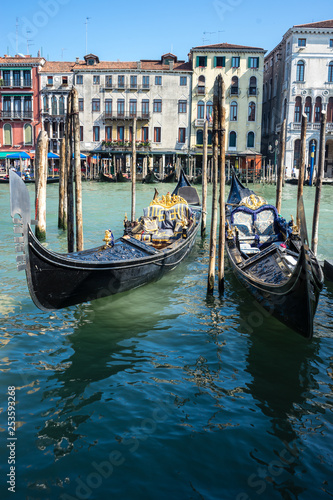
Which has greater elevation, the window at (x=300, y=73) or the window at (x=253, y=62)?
the window at (x=253, y=62)

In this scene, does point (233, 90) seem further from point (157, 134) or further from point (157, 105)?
point (157, 134)

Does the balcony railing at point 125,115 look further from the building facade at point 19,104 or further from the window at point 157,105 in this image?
the building facade at point 19,104

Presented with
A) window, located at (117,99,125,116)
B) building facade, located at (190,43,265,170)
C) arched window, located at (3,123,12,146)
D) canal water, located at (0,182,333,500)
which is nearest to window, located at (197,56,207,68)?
building facade, located at (190,43,265,170)

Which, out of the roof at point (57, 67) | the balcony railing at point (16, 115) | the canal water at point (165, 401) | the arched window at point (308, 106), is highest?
the roof at point (57, 67)

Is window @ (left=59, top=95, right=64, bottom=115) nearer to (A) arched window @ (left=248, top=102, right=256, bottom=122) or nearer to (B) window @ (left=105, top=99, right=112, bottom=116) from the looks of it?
(B) window @ (left=105, top=99, right=112, bottom=116)

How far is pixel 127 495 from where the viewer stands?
2.51 m

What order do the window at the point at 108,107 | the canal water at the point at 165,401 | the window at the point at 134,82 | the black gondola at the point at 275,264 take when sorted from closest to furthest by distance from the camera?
the canal water at the point at 165,401
the black gondola at the point at 275,264
the window at the point at 134,82
the window at the point at 108,107

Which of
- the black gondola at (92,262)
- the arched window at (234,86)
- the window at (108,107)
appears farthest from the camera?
the window at (108,107)

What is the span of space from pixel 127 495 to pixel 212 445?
0.65 m

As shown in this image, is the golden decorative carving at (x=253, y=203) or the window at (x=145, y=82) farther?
the window at (x=145, y=82)

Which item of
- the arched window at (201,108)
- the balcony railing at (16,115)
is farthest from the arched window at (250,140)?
the balcony railing at (16,115)

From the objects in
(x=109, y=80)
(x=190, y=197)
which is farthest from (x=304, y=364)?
(x=109, y=80)

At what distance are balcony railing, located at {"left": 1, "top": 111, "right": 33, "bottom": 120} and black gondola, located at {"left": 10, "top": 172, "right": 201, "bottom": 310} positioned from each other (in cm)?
2280

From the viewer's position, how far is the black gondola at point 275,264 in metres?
3.89
